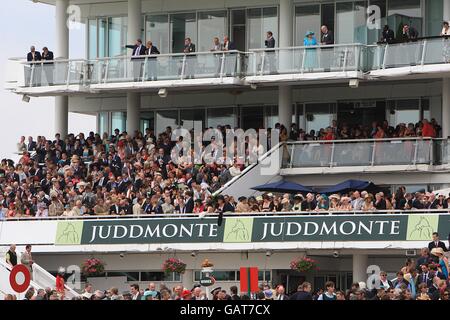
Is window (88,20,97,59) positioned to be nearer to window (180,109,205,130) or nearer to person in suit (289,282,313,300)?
window (180,109,205,130)

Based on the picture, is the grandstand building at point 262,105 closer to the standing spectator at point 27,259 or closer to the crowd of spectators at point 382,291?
the standing spectator at point 27,259

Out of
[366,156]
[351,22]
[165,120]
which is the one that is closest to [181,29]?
[165,120]

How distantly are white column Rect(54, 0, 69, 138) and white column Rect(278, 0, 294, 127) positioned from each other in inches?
339

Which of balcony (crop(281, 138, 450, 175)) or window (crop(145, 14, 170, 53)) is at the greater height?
window (crop(145, 14, 170, 53))

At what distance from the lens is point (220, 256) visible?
4522 centimetres

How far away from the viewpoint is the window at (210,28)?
54.5 metres

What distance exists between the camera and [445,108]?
48.7 meters

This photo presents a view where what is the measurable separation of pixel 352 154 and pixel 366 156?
1.50 ft

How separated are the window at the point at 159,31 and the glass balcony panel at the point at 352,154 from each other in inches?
389

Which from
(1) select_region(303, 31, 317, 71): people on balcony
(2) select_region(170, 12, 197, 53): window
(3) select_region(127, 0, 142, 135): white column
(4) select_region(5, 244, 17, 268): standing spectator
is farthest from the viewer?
(2) select_region(170, 12, 197, 53): window

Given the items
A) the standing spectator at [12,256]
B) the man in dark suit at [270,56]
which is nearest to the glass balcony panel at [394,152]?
the man in dark suit at [270,56]

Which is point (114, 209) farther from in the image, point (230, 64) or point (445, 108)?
point (445, 108)

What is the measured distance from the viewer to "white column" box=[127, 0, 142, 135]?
54.7m

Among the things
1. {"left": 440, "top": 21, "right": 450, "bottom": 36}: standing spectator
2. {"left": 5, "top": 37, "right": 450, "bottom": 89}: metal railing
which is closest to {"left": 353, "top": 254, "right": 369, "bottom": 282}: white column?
{"left": 5, "top": 37, "right": 450, "bottom": 89}: metal railing
